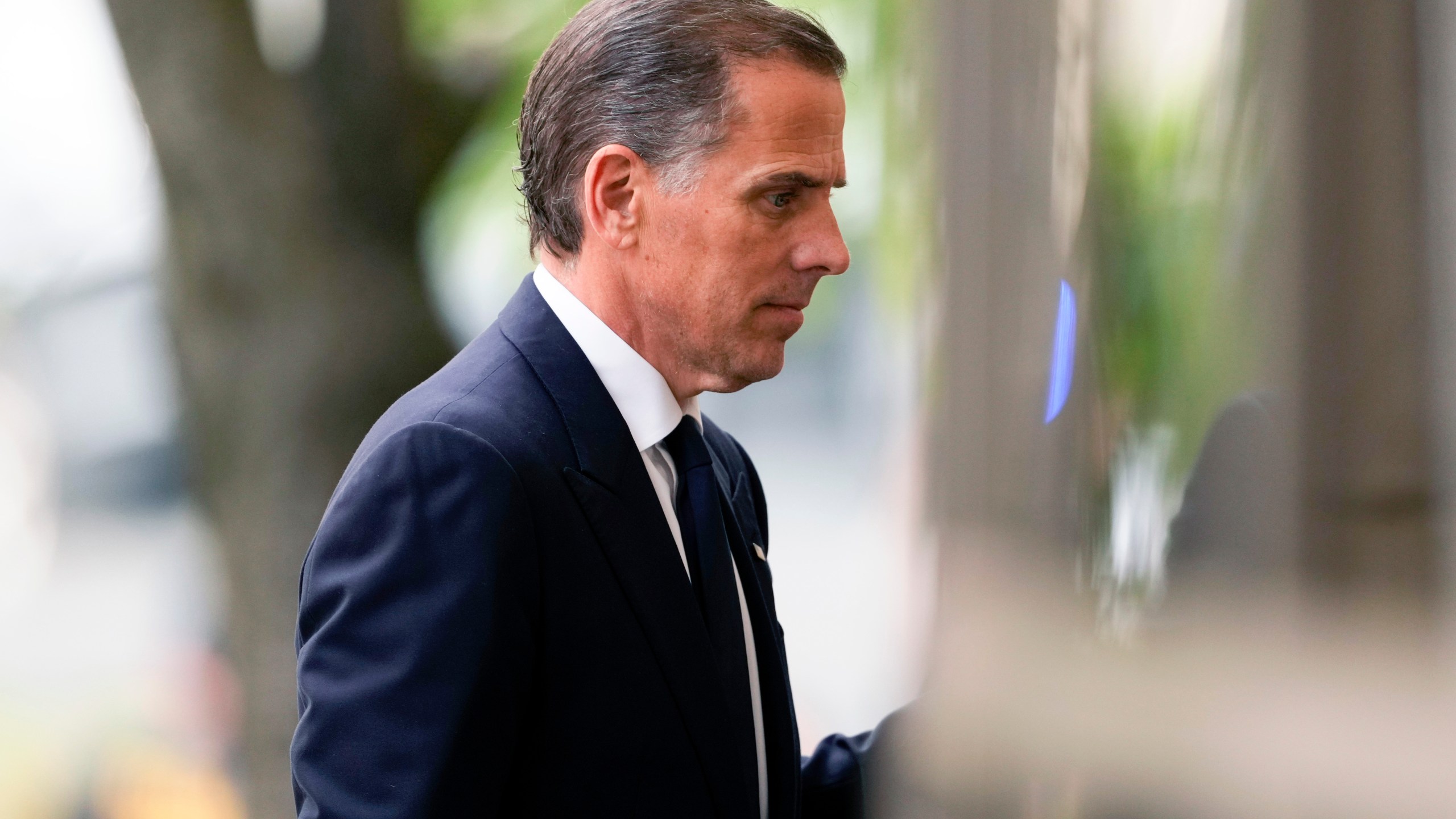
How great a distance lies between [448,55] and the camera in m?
3.43

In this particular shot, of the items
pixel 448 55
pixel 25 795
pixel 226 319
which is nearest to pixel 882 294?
pixel 448 55

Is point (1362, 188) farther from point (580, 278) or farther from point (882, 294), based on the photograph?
point (882, 294)

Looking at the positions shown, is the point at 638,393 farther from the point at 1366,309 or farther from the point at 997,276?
the point at 1366,309

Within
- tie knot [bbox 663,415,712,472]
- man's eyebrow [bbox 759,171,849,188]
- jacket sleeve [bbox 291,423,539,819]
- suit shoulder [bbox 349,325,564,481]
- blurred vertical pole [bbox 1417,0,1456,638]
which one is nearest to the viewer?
blurred vertical pole [bbox 1417,0,1456,638]

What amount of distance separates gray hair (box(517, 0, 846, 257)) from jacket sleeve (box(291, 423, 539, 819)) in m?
0.42

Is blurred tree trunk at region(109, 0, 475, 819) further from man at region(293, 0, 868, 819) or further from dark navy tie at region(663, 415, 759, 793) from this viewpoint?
dark navy tie at region(663, 415, 759, 793)

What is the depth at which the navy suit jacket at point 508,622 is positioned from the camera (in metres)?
1.16

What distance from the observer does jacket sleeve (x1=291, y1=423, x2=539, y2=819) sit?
1.16m

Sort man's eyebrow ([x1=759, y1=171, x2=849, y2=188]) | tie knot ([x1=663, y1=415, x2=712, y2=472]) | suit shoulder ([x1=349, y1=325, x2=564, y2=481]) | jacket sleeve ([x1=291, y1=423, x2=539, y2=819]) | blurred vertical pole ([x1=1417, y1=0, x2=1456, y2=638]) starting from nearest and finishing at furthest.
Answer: blurred vertical pole ([x1=1417, y1=0, x2=1456, y2=638])
jacket sleeve ([x1=291, y1=423, x2=539, y2=819])
suit shoulder ([x1=349, y1=325, x2=564, y2=481])
man's eyebrow ([x1=759, y1=171, x2=849, y2=188])
tie knot ([x1=663, y1=415, x2=712, y2=472])

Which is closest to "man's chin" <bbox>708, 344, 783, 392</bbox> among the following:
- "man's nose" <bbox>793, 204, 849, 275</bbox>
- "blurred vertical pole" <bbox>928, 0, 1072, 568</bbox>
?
"man's nose" <bbox>793, 204, 849, 275</bbox>

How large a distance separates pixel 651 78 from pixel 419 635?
69 cm

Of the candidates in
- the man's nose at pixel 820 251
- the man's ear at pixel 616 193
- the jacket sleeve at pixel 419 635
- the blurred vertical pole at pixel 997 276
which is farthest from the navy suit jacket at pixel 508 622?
the blurred vertical pole at pixel 997 276

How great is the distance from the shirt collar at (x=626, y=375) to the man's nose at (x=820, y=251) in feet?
0.72

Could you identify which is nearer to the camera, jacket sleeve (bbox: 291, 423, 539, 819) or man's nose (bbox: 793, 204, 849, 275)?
jacket sleeve (bbox: 291, 423, 539, 819)
